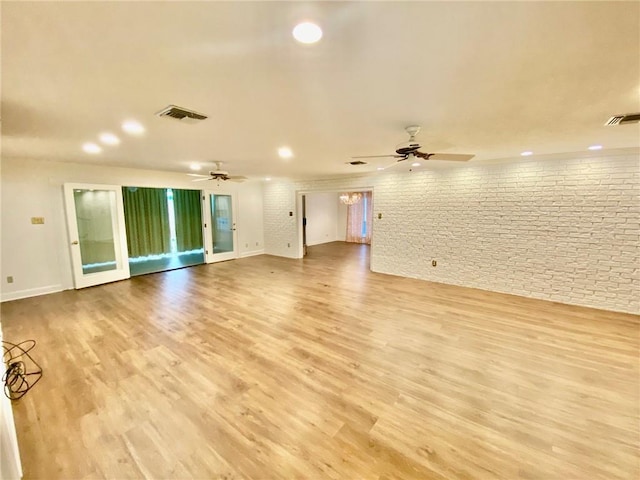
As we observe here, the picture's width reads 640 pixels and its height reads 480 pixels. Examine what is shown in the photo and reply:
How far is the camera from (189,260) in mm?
8195

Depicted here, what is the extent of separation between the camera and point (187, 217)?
836cm

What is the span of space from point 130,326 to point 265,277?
9.33 feet

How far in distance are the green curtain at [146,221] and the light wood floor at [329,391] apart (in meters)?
3.35

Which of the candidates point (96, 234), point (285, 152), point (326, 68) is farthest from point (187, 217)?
point (326, 68)

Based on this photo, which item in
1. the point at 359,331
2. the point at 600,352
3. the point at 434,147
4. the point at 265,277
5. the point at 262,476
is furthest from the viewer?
the point at 265,277

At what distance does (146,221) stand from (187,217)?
1.11 meters

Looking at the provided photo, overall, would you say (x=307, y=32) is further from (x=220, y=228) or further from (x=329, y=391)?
(x=220, y=228)

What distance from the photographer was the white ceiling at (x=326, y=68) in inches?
45.8

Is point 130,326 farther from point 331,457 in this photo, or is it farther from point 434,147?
point 434,147

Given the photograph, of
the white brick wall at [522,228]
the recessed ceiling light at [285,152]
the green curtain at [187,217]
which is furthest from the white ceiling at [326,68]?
the green curtain at [187,217]

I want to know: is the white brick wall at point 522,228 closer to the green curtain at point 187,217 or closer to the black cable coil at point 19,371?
the green curtain at point 187,217

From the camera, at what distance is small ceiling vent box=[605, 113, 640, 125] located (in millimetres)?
2375

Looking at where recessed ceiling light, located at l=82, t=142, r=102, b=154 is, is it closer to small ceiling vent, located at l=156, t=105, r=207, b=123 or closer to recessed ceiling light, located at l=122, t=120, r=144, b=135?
recessed ceiling light, located at l=122, t=120, r=144, b=135

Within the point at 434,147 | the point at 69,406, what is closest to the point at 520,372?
the point at 434,147
